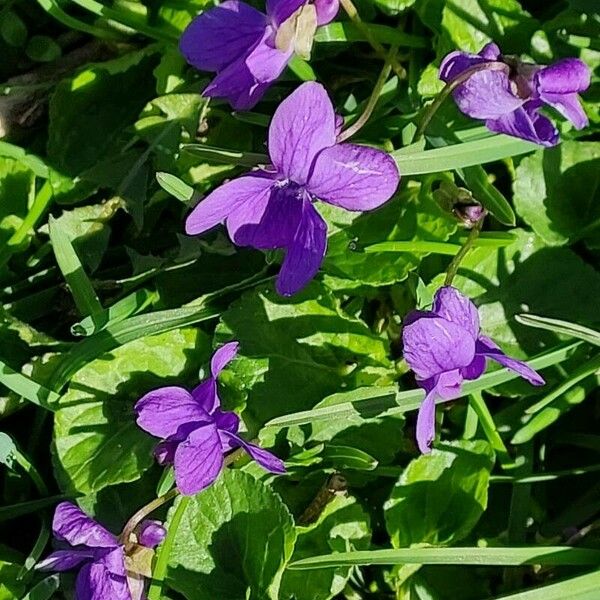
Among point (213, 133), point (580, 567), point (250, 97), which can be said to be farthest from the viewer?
point (213, 133)

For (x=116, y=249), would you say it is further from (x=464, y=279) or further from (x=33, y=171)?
(x=464, y=279)

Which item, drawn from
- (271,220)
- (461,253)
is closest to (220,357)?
(271,220)

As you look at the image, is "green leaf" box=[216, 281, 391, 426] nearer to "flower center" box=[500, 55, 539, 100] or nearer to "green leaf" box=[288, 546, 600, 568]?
"green leaf" box=[288, 546, 600, 568]

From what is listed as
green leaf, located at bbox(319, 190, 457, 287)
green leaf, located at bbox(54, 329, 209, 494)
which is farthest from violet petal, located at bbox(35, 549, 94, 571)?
green leaf, located at bbox(319, 190, 457, 287)

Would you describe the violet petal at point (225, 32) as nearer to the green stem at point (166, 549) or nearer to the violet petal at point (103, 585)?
the green stem at point (166, 549)

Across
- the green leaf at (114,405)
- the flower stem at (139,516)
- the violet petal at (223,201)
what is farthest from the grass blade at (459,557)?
the violet petal at (223,201)

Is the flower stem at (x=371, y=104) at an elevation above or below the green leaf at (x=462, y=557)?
above

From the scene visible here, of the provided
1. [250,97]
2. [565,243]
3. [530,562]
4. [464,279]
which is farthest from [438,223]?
[530,562]

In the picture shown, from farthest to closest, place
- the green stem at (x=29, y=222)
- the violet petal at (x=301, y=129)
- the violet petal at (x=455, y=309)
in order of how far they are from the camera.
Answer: the green stem at (x=29, y=222), the violet petal at (x=455, y=309), the violet petal at (x=301, y=129)
